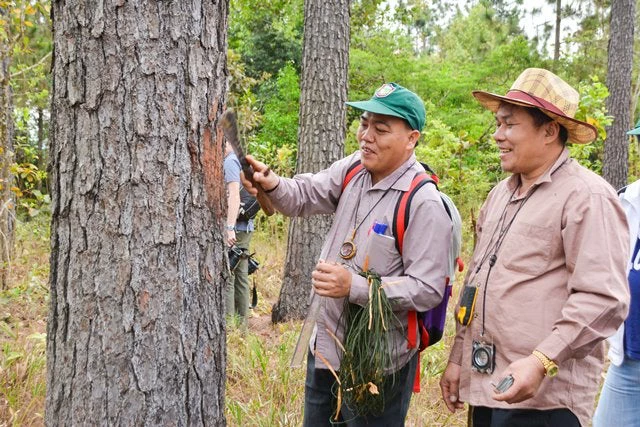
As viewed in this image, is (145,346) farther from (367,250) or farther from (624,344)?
(624,344)

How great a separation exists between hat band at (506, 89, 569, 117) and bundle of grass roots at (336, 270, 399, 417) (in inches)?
35.3

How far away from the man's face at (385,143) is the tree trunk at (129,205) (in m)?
0.80

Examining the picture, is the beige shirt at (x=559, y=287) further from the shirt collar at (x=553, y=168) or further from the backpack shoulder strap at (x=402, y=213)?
the backpack shoulder strap at (x=402, y=213)

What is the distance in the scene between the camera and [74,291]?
1890 mm

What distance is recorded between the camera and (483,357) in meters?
2.26

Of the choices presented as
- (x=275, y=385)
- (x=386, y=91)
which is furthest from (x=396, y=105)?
(x=275, y=385)

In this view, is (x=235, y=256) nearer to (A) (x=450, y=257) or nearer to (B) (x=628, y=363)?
(A) (x=450, y=257)

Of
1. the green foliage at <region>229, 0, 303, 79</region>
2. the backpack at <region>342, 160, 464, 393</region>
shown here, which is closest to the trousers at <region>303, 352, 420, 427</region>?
the backpack at <region>342, 160, 464, 393</region>

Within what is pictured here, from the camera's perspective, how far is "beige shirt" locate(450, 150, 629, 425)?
1.97m

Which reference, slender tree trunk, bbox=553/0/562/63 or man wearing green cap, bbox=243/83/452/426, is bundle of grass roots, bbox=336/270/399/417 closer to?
man wearing green cap, bbox=243/83/452/426

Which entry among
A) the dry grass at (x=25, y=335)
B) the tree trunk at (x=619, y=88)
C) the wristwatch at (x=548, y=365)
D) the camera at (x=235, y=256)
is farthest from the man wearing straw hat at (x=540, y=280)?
the tree trunk at (x=619, y=88)

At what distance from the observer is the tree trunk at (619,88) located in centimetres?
963

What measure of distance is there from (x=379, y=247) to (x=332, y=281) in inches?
9.9

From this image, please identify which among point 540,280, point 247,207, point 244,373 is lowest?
point 244,373
